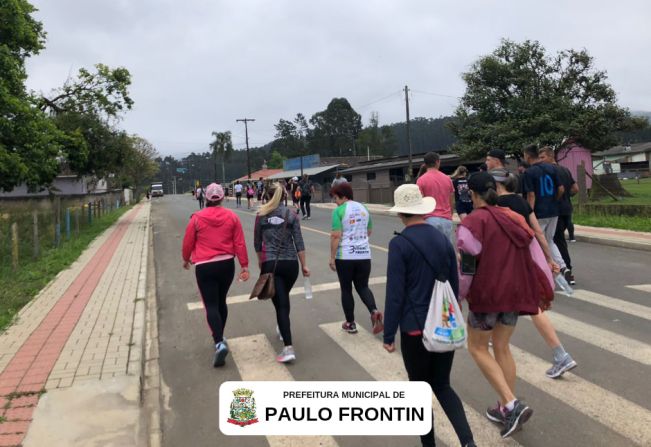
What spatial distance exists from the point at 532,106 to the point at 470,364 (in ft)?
64.1

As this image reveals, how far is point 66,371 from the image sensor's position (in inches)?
184

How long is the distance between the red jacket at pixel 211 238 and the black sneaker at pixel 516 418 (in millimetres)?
2824

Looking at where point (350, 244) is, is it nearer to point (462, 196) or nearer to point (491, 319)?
point (491, 319)

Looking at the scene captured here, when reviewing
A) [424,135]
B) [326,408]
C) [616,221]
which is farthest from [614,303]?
[424,135]

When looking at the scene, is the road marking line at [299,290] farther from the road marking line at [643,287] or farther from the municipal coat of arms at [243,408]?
the municipal coat of arms at [243,408]

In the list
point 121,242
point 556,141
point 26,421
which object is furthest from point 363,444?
point 556,141

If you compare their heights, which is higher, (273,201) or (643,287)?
(273,201)

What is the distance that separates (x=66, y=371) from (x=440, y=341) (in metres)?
3.77

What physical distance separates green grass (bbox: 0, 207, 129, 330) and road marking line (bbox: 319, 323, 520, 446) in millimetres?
4461

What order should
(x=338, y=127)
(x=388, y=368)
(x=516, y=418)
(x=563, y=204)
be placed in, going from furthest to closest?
1. (x=338, y=127)
2. (x=563, y=204)
3. (x=388, y=368)
4. (x=516, y=418)

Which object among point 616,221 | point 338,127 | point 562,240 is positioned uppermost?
point 338,127

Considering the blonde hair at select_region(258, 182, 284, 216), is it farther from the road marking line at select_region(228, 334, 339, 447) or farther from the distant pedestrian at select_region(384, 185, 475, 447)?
the distant pedestrian at select_region(384, 185, 475, 447)

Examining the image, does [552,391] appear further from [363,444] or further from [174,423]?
[174,423]

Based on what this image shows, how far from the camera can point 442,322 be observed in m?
2.73
